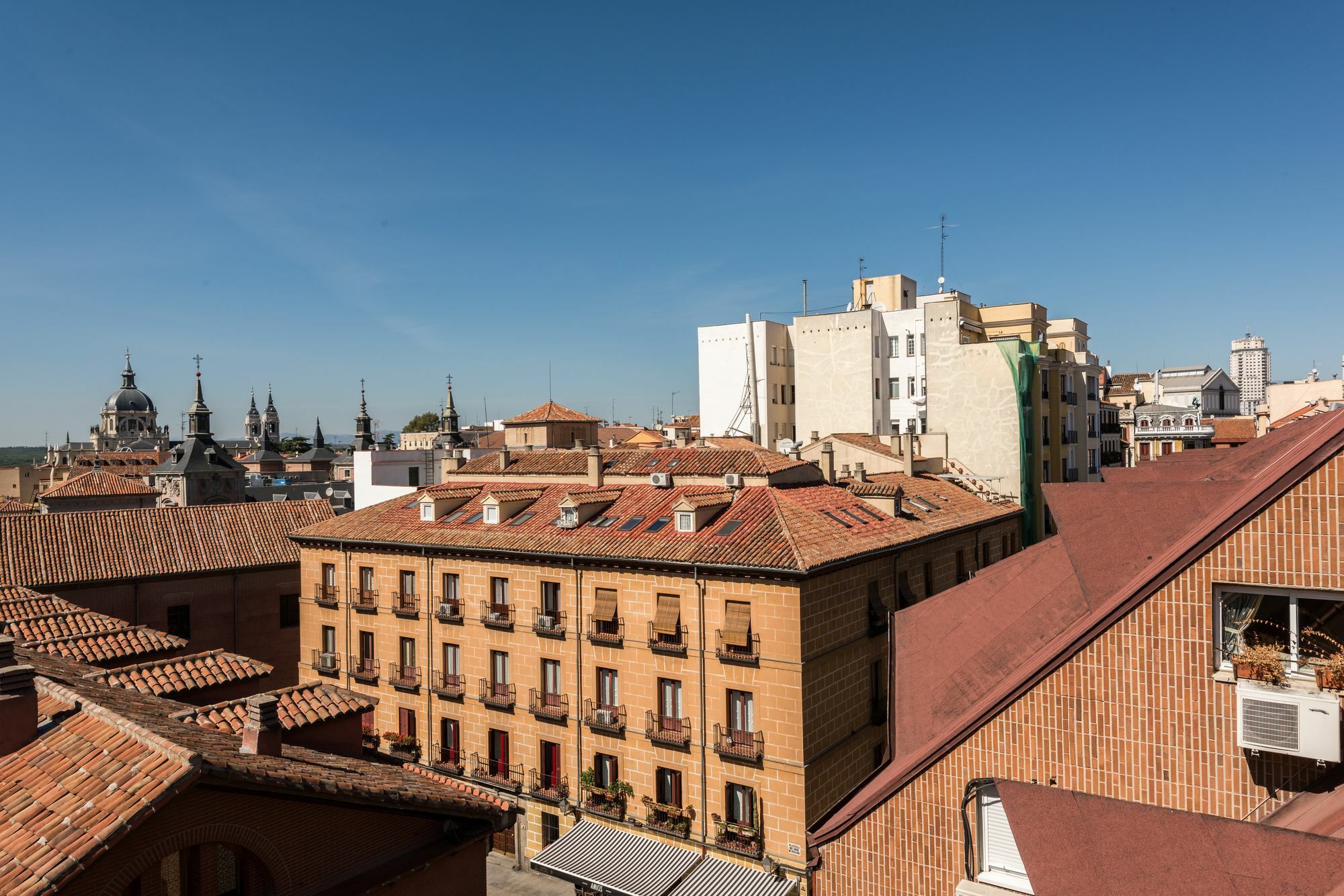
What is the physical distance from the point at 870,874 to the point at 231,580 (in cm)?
3592

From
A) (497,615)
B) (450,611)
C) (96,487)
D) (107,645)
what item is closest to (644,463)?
(497,615)

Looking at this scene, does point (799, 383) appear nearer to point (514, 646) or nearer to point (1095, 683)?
point (514, 646)

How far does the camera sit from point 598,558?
999 inches

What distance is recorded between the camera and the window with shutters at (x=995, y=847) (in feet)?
27.1

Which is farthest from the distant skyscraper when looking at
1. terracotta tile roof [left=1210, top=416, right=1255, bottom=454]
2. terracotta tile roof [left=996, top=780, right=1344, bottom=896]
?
terracotta tile roof [left=996, top=780, right=1344, bottom=896]

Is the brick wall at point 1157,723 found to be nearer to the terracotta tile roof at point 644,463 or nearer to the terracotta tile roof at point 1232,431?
the terracotta tile roof at point 644,463

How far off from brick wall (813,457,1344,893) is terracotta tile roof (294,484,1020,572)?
1256cm

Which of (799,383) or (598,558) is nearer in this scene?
(598,558)

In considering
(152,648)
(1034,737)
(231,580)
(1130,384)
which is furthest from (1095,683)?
(1130,384)

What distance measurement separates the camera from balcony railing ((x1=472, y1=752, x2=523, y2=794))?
27000mm

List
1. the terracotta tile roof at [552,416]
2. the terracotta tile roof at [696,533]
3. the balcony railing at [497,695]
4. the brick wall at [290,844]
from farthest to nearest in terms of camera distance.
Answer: the terracotta tile roof at [552,416] → the balcony railing at [497,695] → the terracotta tile roof at [696,533] → the brick wall at [290,844]

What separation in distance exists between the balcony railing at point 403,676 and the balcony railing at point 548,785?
6028 mm

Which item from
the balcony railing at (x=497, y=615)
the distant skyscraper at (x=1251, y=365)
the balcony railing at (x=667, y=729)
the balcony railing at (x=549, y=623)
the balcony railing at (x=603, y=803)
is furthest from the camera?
the distant skyscraper at (x=1251, y=365)

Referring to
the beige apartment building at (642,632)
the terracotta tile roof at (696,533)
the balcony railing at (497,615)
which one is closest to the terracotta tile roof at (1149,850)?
the beige apartment building at (642,632)
